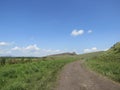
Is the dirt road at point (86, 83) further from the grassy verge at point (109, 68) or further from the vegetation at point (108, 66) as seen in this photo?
the vegetation at point (108, 66)

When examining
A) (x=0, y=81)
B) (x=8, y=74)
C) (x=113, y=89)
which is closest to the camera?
(x=113, y=89)

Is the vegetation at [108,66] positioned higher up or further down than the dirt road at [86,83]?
higher up

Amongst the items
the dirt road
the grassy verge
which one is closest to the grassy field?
the dirt road

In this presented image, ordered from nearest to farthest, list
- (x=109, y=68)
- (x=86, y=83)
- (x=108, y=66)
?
(x=86, y=83) → (x=109, y=68) → (x=108, y=66)

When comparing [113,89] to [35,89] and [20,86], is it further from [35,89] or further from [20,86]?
[20,86]

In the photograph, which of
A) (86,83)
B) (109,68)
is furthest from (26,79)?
(109,68)

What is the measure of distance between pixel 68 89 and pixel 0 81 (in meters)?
6.13

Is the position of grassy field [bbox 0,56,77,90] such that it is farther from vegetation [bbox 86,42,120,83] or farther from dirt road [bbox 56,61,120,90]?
vegetation [bbox 86,42,120,83]

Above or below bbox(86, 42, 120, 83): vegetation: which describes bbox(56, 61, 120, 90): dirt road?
below

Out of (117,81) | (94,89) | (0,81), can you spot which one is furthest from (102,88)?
(0,81)

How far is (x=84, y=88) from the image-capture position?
1409 cm

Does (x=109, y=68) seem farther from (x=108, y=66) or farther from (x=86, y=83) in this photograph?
(x=86, y=83)

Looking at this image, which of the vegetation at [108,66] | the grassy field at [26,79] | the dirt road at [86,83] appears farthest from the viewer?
the vegetation at [108,66]

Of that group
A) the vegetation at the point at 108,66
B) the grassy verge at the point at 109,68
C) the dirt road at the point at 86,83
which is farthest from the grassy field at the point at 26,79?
the vegetation at the point at 108,66
